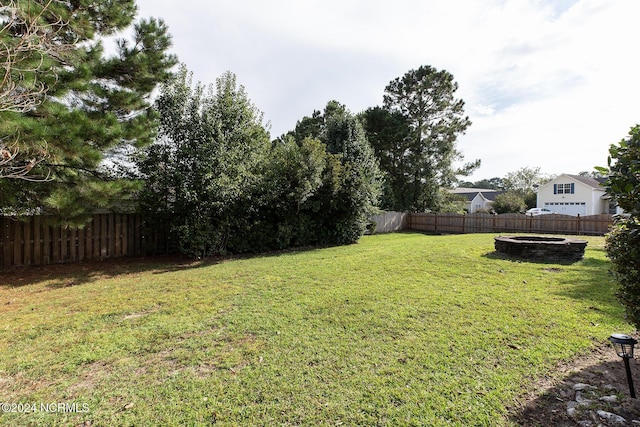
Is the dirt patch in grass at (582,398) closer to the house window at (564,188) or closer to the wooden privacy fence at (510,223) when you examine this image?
the wooden privacy fence at (510,223)

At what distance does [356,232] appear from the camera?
1231cm

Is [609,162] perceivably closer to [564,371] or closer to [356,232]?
[564,371]

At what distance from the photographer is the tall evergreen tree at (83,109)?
4586 mm

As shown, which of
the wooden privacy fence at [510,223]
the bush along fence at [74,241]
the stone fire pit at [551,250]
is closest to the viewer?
the bush along fence at [74,241]

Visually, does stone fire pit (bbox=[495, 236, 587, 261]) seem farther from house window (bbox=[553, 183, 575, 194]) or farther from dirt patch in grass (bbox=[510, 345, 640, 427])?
house window (bbox=[553, 183, 575, 194])

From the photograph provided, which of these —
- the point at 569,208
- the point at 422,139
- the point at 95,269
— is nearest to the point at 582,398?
the point at 95,269

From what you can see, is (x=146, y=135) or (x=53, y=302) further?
(x=146, y=135)

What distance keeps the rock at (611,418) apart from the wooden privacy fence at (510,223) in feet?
51.3

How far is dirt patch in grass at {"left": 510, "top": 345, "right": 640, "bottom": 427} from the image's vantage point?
2133 millimetres

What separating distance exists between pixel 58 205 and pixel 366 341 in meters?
6.29

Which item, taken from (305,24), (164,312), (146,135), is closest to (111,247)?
(146,135)

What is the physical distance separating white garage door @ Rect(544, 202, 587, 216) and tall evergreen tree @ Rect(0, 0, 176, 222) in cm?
3377

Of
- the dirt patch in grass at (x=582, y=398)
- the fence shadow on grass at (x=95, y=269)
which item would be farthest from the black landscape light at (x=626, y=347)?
the fence shadow on grass at (x=95, y=269)

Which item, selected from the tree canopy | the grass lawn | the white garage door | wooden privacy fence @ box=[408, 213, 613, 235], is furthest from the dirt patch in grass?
the white garage door
